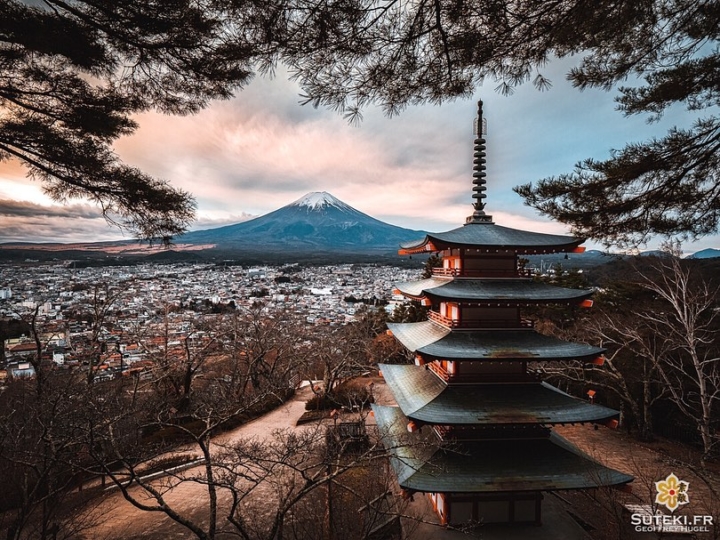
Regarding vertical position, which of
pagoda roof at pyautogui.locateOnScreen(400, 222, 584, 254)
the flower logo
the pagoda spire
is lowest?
the flower logo

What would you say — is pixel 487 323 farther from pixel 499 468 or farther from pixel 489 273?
pixel 499 468

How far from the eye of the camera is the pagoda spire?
35.4 feet

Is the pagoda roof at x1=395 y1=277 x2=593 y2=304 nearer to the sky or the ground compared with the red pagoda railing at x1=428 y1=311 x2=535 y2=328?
nearer to the sky

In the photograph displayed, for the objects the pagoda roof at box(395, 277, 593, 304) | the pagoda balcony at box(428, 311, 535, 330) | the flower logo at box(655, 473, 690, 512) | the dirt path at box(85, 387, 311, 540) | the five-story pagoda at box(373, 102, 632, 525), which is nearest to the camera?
the five-story pagoda at box(373, 102, 632, 525)

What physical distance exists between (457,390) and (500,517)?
3.26m

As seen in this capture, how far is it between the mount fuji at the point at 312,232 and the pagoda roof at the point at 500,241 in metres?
133

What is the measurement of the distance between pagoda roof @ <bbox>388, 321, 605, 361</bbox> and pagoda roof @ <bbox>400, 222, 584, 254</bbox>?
224 centimetres

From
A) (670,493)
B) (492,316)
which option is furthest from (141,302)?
(670,493)

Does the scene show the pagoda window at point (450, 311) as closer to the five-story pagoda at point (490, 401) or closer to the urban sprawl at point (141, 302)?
the five-story pagoda at point (490, 401)

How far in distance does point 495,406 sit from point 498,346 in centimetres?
142

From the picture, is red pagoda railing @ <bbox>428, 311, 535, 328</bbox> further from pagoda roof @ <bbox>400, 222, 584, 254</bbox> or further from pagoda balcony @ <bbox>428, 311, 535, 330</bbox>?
pagoda roof @ <bbox>400, 222, 584, 254</bbox>

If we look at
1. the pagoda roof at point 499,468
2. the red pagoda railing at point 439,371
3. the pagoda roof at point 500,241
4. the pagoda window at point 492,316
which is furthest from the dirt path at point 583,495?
the pagoda roof at point 500,241

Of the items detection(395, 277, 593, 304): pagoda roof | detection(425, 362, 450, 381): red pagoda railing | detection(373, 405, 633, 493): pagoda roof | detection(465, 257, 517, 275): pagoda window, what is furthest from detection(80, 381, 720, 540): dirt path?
detection(465, 257, 517, 275): pagoda window

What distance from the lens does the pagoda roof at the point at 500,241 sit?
935 cm
